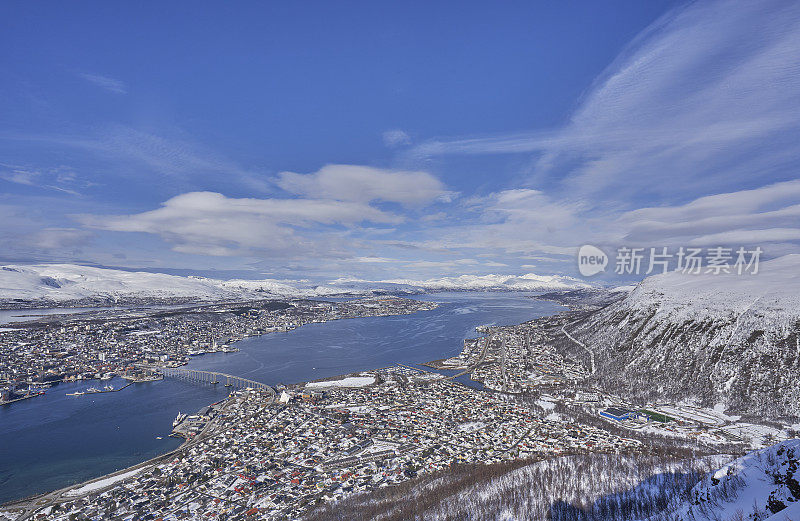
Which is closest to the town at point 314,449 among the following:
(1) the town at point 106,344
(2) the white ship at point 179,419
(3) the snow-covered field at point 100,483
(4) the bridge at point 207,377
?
(3) the snow-covered field at point 100,483

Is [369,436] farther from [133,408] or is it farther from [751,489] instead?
[133,408]

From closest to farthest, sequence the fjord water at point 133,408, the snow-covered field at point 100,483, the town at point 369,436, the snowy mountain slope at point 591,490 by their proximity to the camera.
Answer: the snowy mountain slope at point 591,490
the town at point 369,436
the snow-covered field at point 100,483
the fjord water at point 133,408

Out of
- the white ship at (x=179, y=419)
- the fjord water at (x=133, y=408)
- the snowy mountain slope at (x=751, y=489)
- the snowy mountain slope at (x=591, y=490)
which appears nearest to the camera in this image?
→ the snowy mountain slope at (x=751, y=489)

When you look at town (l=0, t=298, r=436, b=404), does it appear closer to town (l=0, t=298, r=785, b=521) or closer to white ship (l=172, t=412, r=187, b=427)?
town (l=0, t=298, r=785, b=521)

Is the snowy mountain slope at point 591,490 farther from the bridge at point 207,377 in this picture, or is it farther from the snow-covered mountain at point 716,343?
the bridge at point 207,377

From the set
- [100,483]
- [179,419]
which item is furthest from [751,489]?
[179,419]

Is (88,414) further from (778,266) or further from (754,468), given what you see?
(778,266)
